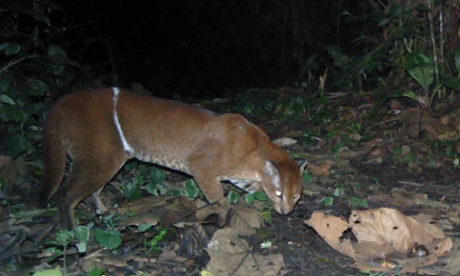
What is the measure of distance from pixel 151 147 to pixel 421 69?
342 centimetres

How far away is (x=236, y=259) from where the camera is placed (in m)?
4.18

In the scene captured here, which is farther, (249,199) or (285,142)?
(285,142)

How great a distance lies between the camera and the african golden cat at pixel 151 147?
5.07m

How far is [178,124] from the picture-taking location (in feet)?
18.2

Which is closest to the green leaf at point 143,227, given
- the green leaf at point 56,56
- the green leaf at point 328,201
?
the green leaf at point 328,201

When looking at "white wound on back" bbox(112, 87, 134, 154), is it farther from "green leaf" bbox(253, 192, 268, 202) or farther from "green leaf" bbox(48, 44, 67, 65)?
"green leaf" bbox(48, 44, 67, 65)

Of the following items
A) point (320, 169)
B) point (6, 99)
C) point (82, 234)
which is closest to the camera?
point (82, 234)

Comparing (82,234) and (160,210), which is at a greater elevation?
(82,234)

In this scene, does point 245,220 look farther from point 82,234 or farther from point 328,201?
point 82,234

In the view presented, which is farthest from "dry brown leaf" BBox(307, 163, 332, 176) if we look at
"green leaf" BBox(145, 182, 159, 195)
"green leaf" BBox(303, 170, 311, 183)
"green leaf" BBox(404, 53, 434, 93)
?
"green leaf" BBox(404, 53, 434, 93)

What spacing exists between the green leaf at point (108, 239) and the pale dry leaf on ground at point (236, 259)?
623mm

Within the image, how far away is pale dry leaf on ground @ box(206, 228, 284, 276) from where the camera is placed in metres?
4.05

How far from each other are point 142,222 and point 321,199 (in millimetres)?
1654

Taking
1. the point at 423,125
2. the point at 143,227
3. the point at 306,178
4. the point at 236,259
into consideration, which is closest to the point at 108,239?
the point at 143,227
